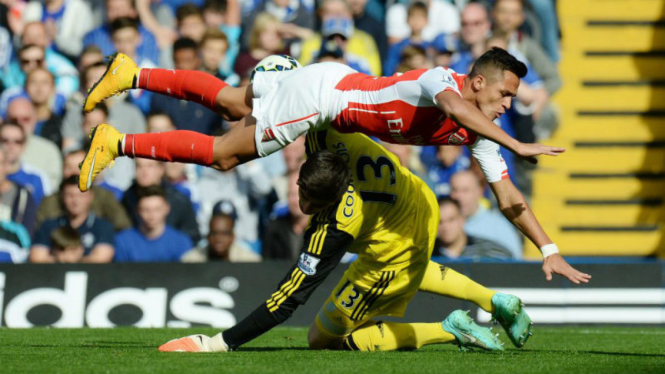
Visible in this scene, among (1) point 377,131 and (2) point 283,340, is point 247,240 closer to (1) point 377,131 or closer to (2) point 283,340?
(2) point 283,340

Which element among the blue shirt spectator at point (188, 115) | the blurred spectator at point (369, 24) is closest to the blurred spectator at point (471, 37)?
the blurred spectator at point (369, 24)

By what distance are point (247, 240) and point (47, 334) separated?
3.00 m

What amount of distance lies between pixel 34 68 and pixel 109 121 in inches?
49.2

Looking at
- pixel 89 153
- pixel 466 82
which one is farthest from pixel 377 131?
pixel 89 153

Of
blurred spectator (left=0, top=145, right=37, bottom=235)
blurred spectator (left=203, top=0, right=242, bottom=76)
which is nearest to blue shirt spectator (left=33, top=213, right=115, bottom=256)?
blurred spectator (left=0, top=145, right=37, bottom=235)

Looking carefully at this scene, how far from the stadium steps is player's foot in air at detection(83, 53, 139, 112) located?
621 cm

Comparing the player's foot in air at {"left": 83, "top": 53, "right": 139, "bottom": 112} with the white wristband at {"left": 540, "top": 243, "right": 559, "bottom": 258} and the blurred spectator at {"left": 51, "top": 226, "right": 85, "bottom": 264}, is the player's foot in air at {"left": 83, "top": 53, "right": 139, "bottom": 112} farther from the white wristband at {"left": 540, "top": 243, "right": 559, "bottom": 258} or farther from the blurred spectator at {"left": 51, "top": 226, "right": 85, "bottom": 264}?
the blurred spectator at {"left": 51, "top": 226, "right": 85, "bottom": 264}

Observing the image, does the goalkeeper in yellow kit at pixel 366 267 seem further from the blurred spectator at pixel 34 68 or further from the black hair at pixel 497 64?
the blurred spectator at pixel 34 68

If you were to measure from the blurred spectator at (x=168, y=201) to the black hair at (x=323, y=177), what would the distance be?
461 centimetres

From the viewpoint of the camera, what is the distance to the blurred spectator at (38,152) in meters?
11.3

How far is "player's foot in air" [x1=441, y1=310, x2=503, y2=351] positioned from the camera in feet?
23.0

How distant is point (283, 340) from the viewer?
8.22m

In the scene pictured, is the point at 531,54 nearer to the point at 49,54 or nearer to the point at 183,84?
the point at 49,54

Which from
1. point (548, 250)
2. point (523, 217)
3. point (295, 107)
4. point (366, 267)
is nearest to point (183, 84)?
point (295, 107)
